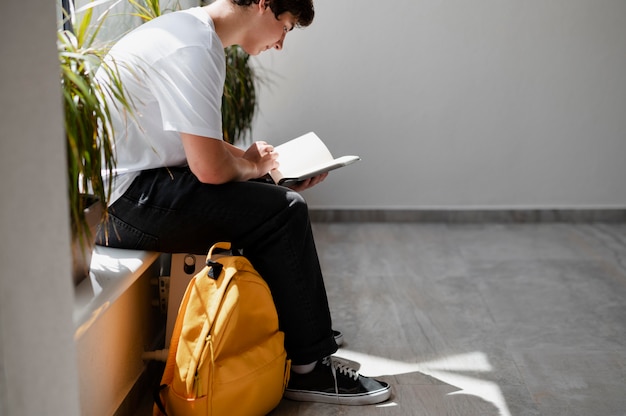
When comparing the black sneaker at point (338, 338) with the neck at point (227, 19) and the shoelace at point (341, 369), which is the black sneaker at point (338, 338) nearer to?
the shoelace at point (341, 369)

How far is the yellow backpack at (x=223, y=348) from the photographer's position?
177cm

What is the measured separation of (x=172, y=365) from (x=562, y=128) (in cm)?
292

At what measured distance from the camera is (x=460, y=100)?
410 cm

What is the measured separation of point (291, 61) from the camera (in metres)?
4.04

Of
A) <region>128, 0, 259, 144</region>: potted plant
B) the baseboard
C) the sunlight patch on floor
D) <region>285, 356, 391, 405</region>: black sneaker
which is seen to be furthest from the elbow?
the baseboard

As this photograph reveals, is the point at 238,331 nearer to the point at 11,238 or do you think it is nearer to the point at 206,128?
the point at 206,128

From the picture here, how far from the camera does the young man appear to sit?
183 cm

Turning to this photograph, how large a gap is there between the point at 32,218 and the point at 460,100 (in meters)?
3.34

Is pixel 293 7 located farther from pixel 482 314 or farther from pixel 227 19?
pixel 482 314

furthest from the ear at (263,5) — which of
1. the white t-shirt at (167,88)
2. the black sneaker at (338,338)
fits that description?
the black sneaker at (338,338)

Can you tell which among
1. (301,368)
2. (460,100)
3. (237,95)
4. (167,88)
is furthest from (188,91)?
(460,100)

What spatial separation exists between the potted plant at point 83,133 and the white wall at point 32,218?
0.40 metres

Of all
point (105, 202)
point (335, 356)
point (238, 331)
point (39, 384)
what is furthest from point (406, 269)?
point (39, 384)

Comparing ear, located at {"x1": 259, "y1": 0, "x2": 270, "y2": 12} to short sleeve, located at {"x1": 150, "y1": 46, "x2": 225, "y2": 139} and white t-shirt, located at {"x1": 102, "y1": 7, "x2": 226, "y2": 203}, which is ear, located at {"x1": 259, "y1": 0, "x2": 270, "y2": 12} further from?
short sleeve, located at {"x1": 150, "y1": 46, "x2": 225, "y2": 139}
